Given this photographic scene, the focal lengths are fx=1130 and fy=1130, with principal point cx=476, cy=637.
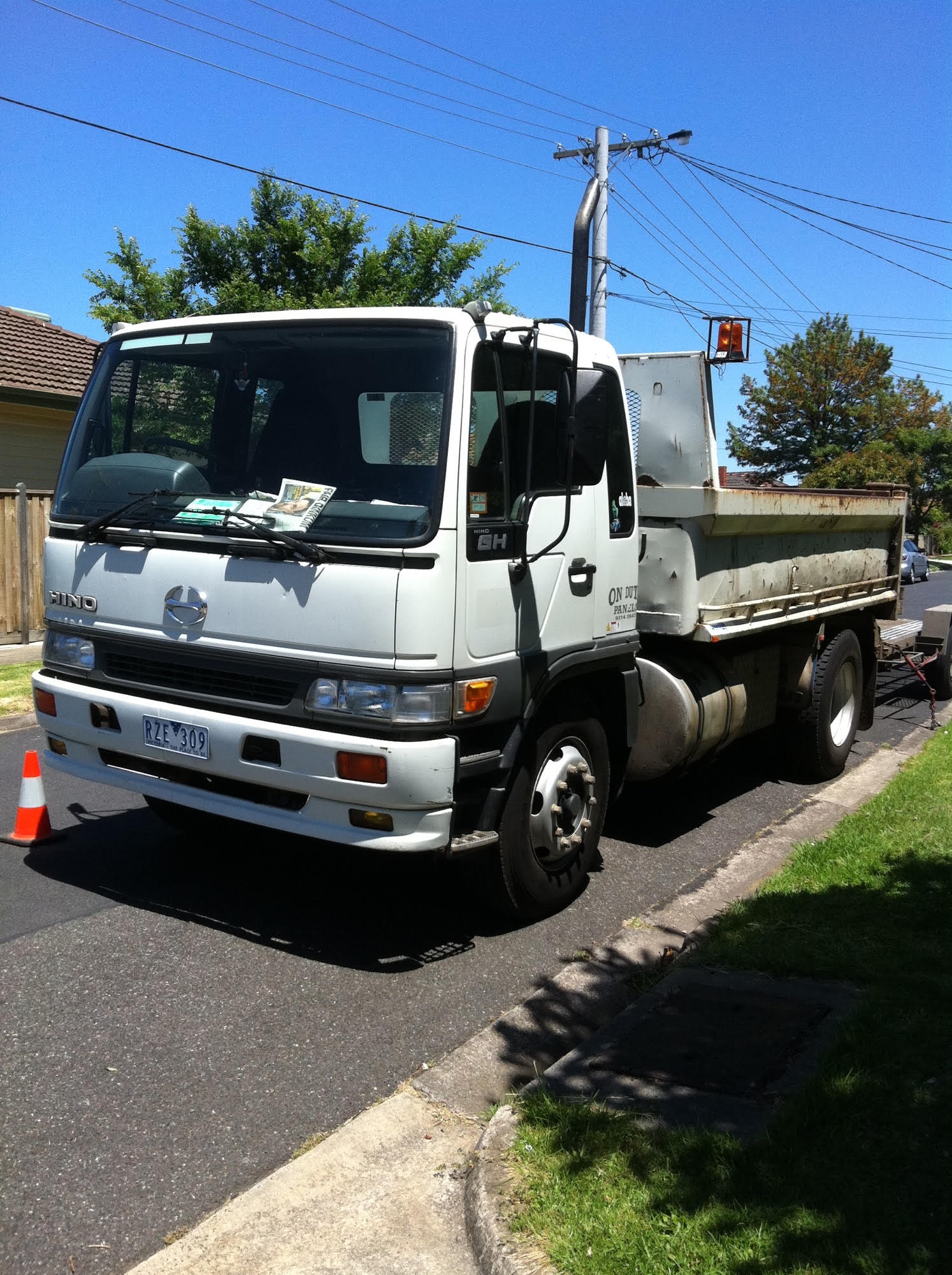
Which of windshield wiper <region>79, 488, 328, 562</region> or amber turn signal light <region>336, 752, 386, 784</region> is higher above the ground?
windshield wiper <region>79, 488, 328, 562</region>

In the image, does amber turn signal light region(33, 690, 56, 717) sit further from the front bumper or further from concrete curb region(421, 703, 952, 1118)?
concrete curb region(421, 703, 952, 1118)

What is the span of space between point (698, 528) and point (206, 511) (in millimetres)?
2665

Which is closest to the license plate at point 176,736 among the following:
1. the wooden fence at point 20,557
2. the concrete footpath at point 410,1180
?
the concrete footpath at point 410,1180

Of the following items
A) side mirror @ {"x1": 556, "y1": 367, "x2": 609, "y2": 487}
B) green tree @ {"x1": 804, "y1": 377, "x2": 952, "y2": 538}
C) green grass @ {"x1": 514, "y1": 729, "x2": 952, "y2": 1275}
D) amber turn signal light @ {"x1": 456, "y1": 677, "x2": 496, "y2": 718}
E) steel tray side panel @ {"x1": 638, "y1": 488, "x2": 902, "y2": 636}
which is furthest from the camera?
green tree @ {"x1": 804, "y1": 377, "x2": 952, "y2": 538}

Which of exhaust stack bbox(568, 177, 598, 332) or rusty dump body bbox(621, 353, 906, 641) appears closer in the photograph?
rusty dump body bbox(621, 353, 906, 641)

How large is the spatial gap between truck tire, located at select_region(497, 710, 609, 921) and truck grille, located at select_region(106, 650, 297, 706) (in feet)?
3.53

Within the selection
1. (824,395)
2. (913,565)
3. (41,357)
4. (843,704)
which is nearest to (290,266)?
(41,357)

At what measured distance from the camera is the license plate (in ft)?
14.6

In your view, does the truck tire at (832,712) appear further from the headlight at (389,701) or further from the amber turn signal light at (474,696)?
the headlight at (389,701)

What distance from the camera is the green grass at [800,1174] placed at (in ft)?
8.93

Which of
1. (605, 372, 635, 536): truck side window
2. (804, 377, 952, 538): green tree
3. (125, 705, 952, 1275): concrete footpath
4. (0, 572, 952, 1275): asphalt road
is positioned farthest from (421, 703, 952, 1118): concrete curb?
(804, 377, 952, 538): green tree

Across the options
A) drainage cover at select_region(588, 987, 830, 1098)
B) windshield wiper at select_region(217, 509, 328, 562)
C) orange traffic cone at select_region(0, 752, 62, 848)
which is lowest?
drainage cover at select_region(588, 987, 830, 1098)

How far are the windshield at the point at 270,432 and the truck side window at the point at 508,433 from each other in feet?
0.58

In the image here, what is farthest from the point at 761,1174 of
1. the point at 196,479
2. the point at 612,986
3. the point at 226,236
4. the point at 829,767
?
the point at 226,236
